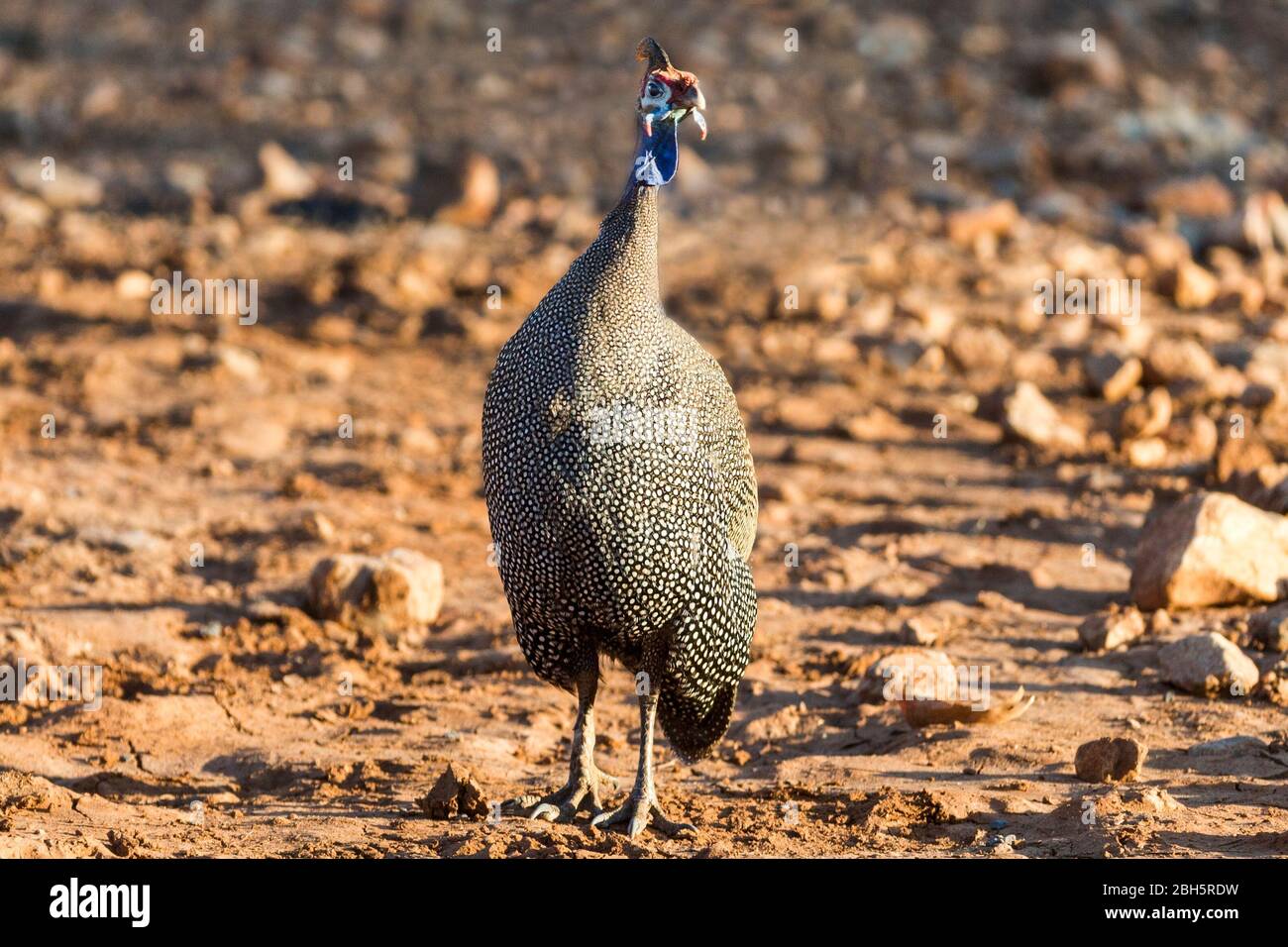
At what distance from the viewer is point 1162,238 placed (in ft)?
37.2

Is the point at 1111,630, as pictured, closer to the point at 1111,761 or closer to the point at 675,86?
the point at 1111,761

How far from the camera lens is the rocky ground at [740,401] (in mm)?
5270

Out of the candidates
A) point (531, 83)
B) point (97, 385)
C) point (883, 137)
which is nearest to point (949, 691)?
point (97, 385)

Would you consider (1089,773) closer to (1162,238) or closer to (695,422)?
(695,422)

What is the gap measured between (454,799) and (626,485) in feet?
3.64

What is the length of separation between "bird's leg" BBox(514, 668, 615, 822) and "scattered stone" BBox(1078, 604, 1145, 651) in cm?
214

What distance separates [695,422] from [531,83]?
9.63m

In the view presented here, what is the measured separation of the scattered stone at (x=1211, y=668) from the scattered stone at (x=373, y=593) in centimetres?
284

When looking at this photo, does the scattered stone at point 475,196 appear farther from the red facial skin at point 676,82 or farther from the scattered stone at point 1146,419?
the red facial skin at point 676,82

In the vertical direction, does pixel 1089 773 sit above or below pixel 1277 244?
below

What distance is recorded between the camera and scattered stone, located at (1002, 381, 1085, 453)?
8445 mm

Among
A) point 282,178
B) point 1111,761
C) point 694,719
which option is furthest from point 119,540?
point 282,178

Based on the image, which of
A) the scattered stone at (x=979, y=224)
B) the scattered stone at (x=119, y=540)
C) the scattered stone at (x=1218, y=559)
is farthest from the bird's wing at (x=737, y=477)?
the scattered stone at (x=979, y=224)

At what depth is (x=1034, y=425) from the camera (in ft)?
27.8
